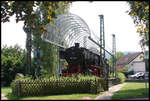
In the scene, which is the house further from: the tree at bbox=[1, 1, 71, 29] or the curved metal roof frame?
the tree at bbox=[1, 1, 71, 29]

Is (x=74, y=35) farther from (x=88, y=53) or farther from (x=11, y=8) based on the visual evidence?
(x=11, y=8)

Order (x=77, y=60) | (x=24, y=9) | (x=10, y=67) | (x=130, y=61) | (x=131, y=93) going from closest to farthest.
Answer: (x=24, y=9)
(x=131, y=93)
(x=77, y=60)
(x=130, y=61)
(x=10, y=67)

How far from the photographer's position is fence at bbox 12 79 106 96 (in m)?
15.3

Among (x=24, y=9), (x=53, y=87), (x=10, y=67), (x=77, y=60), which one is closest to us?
(x=24, y=9)

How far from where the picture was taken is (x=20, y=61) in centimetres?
3894

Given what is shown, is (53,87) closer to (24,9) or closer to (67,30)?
(24,9)

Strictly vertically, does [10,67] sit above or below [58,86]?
above

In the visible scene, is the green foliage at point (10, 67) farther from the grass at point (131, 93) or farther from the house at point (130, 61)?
the grass at point (131, 93)

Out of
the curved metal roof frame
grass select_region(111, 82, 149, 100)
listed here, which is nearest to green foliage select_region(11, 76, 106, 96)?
Result: grass select_region(111, 82, 149, 100)

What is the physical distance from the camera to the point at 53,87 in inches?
624

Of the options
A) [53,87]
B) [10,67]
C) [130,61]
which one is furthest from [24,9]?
[10,67]

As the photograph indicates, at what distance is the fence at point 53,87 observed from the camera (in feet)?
50.1

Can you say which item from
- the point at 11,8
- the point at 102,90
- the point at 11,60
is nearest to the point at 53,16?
the point at 11,8

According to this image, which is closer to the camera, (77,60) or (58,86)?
(58,86)
